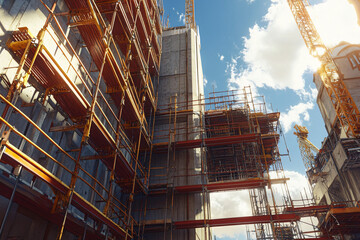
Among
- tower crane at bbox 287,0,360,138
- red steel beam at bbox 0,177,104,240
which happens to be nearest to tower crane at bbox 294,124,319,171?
tower crane at bbox 287,0,360,138

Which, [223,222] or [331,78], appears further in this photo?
[331,78]

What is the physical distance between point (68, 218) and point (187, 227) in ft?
24.9

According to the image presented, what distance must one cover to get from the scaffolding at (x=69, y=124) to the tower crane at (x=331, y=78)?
2066 centimetres

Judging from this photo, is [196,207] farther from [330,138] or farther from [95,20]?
[330,138]

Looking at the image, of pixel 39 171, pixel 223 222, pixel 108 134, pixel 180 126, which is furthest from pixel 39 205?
pixel 180 126

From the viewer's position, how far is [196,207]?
1474 cm

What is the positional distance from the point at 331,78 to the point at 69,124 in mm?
27542

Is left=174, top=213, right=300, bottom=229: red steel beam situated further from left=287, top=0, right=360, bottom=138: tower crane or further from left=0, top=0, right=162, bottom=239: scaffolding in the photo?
left=287, top=0, right=360, bottom=138: tower crane

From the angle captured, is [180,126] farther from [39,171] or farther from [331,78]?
[331,78]

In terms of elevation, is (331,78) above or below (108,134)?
above

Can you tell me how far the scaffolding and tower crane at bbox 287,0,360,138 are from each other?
67.8 feet

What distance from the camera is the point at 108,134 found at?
32.9ft

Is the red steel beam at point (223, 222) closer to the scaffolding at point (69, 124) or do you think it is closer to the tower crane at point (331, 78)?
the scaffolding at point (69, 124)

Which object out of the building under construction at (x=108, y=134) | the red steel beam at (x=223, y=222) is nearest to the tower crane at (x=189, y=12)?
the building under construction at (x=108, y=134)
